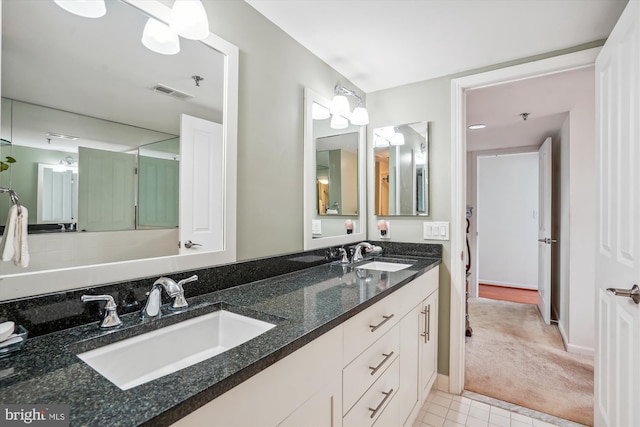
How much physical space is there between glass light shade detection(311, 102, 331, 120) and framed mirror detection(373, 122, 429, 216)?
0.60 m

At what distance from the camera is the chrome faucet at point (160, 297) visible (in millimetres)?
990

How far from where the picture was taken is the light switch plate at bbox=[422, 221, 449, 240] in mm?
2207

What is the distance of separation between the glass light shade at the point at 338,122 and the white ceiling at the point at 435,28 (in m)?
0.33

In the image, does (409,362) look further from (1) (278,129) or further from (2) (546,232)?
(2) (546,232)

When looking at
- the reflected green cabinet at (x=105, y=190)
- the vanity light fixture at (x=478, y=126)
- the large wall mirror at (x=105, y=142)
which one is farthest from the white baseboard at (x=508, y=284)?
the reflected green cabinet at (x=105, y=190)

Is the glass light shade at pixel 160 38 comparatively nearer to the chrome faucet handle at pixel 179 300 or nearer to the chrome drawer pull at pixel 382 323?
the chrome faucet handle at pixel 179 300

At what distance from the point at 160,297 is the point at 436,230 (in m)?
1.84

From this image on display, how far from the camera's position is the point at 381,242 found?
247cm

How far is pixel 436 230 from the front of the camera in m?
2.24

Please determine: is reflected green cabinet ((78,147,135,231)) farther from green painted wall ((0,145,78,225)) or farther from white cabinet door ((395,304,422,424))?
white cabinet door ((395,304,422,424))

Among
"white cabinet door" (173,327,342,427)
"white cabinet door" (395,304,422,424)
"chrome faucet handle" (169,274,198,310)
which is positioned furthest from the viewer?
"white cabinet door" (395,304,422,424)

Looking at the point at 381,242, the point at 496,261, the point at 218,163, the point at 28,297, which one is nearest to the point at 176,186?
the point at 218,163

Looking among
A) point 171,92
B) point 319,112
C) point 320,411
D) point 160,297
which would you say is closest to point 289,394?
point 320,411

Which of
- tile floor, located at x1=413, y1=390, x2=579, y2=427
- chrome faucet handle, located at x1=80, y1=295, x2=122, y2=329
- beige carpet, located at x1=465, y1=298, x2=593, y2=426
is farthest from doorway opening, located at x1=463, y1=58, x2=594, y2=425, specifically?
chrome faucet handle, located at x1=80, y1=295, x2=122, y2=329
